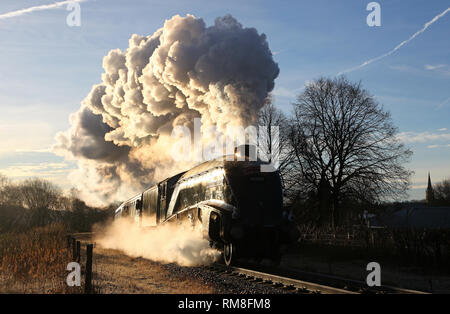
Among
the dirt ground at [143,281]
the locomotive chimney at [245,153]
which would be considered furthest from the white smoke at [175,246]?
the locomotive chimney at [245,153]

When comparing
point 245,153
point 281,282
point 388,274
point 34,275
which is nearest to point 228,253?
point 281,282

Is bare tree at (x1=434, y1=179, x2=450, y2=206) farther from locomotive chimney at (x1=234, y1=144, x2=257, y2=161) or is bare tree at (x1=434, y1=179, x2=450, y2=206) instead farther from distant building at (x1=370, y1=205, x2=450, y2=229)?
locomotive chimney at (x1=234, y1=144, x2=257, y2=161)

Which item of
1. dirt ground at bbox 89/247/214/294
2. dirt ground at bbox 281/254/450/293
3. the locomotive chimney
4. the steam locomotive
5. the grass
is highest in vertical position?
the locomotive chimney

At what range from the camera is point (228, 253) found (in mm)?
13148

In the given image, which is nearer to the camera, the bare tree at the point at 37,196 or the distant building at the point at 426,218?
the distant building at the point at 426,218

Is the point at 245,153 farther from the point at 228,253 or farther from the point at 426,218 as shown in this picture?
the point at 426,218

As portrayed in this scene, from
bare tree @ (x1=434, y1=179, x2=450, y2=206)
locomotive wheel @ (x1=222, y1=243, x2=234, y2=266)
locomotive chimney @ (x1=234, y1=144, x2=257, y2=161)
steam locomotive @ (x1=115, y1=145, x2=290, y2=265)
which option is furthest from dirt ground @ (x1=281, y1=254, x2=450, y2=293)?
bare tree @ (x1=434, y1=179, x2=450, y2=206)

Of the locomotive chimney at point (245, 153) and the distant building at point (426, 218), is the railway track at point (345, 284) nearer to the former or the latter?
the locomotive chimney at point (245, 153)

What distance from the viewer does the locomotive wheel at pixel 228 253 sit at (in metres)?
12.8

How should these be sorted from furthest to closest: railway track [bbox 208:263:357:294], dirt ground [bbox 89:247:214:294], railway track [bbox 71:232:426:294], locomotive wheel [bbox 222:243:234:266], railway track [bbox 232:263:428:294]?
locomotive wheel [bbox 222:243:234:266] < dirt ground [bbox 89:247:214:294] < railway track [bbox 232:263:428:294] < railway track [bbox 71:232:426:294] < railway track [bbox 208:263:357:294]

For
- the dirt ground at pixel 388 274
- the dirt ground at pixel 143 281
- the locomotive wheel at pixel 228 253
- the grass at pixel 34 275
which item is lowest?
the dirt ground at pixel 388 274

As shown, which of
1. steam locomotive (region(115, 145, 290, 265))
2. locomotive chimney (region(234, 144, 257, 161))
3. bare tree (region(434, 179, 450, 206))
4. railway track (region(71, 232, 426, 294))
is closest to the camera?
railway track (region(71, 232, 426, 294))

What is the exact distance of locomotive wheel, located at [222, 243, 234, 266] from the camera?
12.8 meters
